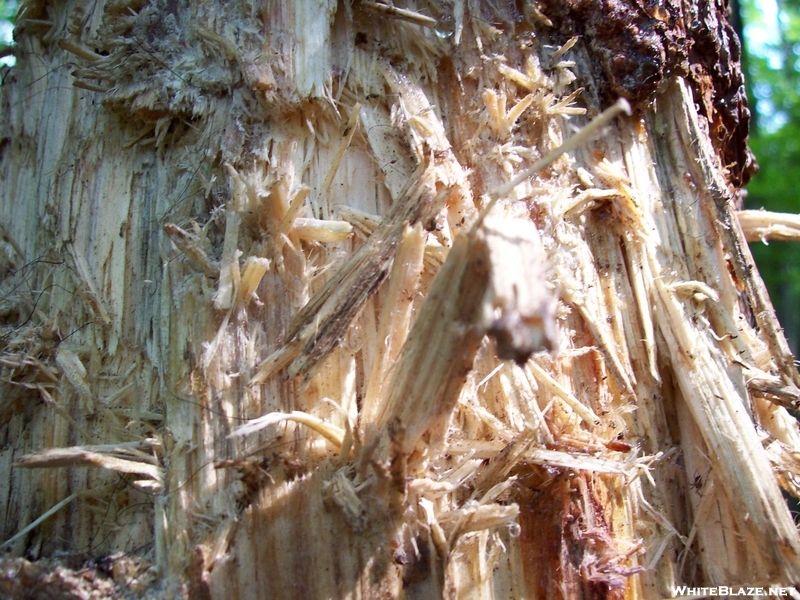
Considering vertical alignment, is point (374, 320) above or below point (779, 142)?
below

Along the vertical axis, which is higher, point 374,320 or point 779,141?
point 779,141

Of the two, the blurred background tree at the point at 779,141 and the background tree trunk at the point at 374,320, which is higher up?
the blurred background tree at the point at 779,141

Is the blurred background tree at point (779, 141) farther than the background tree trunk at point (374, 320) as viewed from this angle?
Yes

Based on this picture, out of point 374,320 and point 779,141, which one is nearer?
point 374,320

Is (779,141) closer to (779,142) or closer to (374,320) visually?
(779,142)

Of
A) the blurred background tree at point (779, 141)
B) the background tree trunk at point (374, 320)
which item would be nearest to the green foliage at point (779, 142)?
the blurred background tree at point (779, 141)

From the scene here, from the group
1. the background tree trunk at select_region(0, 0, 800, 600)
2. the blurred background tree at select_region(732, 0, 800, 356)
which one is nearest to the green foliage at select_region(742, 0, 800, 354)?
the blurred background tree at select_region(732, 0, 800, 356)

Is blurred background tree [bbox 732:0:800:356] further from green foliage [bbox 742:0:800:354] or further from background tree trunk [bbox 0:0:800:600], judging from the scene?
background tree trunk [bbox 0:0:800:600]

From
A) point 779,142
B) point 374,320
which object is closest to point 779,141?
point 779,142

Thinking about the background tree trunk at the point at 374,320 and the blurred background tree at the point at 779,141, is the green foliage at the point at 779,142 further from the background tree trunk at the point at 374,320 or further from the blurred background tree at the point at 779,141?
the background tree trunk at the point at 374,320

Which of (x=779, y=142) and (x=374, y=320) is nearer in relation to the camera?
(x=374, y=320)
